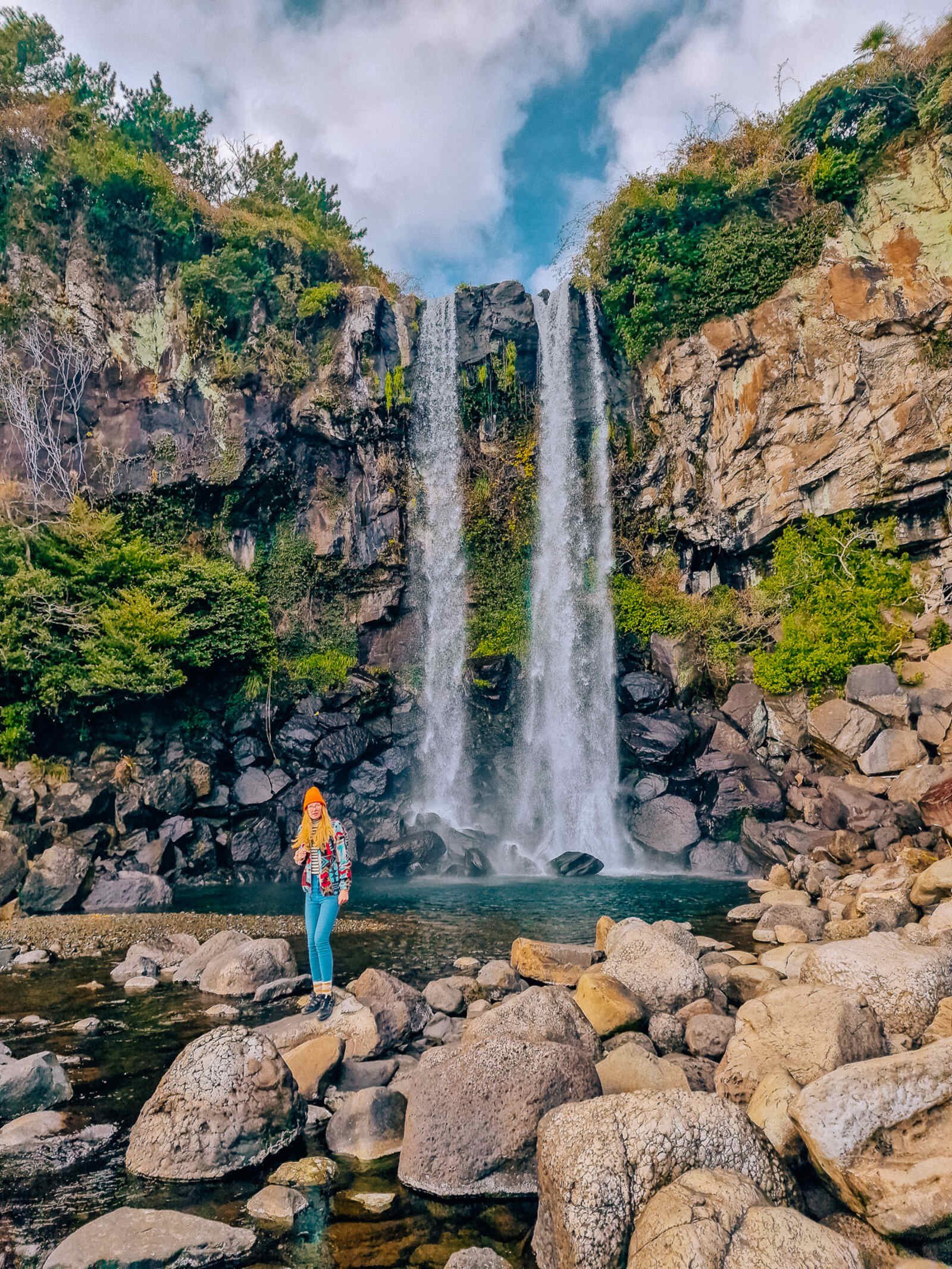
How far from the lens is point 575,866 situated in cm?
1709

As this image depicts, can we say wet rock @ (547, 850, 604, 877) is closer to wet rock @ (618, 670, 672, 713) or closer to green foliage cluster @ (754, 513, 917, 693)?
wet rock @ (618, 670, 672, 713)

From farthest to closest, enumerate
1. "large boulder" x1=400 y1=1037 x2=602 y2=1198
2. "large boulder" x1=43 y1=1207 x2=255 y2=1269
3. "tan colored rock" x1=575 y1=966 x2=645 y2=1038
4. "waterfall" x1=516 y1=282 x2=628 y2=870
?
"waterfall" x1=516 y1=282 x2=628 y2=870 < "tan colored rock" x1=575 y1=966 x2=645 y2=1038 < "large boulder" x1=400 y1=1037 x2=602 y2=1198 < "large boulder" x1=43 y1=1207 x2=255 y2=1269

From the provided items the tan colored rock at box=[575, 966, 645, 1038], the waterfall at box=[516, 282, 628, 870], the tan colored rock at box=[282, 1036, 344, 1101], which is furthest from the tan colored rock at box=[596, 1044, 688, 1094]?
the waterfall at box=[516, 282, 628, 870]

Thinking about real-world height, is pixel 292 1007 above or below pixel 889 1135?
below

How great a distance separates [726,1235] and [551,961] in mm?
5210

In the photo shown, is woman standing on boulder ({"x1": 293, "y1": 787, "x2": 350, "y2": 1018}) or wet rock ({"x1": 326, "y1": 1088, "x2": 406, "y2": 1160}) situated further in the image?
woman standing on boulder ({"x1": 293, "y1": 787, "x2": 350, "y2": 1018})

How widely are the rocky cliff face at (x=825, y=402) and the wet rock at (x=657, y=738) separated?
536 centimetres

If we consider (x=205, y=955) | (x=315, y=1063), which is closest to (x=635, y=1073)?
(x=315, y=1063)

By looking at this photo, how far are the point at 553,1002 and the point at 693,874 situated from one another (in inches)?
466

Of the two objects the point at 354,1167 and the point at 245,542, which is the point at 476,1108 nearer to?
the point at 354,1167

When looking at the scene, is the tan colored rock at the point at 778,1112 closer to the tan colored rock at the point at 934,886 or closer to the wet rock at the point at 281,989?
the wet rock at the point at 281,989

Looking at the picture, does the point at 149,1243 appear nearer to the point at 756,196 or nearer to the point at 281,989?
the point at 281,989

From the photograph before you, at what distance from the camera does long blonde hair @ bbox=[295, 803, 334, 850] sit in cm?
733

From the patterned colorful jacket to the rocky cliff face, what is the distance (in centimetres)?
1804
